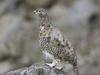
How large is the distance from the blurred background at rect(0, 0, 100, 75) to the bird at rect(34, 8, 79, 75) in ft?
42.7

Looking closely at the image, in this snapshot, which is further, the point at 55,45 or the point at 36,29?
the point at 36,29

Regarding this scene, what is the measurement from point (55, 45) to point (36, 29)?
1870 centimetres

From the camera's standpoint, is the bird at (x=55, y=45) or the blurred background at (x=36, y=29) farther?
the blurred background at (x=36, y=29)

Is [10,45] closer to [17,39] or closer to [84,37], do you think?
[17,39]

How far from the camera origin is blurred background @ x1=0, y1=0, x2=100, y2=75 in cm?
3116

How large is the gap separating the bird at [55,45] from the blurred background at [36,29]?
42.7 ft

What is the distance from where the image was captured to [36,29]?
33375 millimetres

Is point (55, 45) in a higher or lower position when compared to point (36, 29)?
lower

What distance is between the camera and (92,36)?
112ft

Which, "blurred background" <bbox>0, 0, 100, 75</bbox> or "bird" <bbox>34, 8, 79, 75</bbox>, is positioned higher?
"blurred background" <bbox>0, 0, 100, 75</bbox>

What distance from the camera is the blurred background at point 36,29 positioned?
31156mm

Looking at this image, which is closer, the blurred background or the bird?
the bird

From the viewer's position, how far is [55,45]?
48.2ft

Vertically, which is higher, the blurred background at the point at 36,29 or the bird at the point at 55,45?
the blurred background at the point at 36,29
